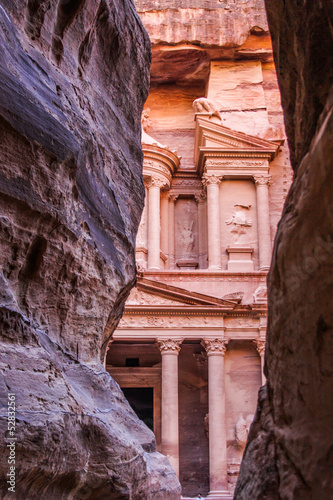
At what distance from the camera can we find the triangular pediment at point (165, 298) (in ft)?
76.1

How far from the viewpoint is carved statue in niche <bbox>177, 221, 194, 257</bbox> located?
31.7 meters

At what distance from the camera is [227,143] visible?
29969 mm

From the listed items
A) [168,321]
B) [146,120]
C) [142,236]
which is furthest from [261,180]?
[168,321]

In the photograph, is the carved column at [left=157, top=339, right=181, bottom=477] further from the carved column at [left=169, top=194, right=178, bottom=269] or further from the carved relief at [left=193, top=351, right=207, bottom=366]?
the carved column at [left=169, top=194, right=178, bottom=269]

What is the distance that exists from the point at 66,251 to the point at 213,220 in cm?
2416

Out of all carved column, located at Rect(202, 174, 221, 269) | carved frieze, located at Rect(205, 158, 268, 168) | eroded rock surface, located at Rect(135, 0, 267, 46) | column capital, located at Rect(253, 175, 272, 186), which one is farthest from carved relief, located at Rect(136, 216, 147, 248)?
eroded rock surface, located at Rect(135, 0, 267, 46)

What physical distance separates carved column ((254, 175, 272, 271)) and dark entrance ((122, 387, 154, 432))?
7.14 meters

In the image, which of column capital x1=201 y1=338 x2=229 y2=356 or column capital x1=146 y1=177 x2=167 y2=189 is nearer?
column capital x1=201 y1=338 x2=229 y2=356

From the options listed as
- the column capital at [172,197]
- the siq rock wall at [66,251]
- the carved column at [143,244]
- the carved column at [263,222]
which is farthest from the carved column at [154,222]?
the siq rock wall at [66,251]

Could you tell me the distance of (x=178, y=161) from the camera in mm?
31578

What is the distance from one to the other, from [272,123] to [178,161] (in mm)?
5571

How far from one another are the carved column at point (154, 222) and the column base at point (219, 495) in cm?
1002

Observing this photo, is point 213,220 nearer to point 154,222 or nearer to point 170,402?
point 154,222

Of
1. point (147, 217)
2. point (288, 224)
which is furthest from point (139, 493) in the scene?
point (147, 217)
